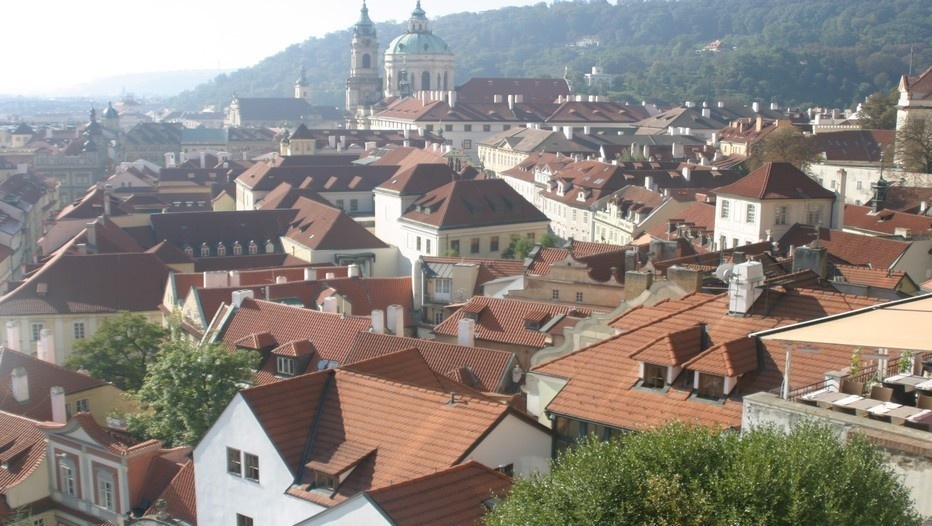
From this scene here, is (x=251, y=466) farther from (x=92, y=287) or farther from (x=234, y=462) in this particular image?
(x=92, y=287)

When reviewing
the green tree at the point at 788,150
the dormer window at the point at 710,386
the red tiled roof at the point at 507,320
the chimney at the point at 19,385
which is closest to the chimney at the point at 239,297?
the red tiled roof at the point at 507,320

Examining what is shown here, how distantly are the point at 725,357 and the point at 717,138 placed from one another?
315 ft

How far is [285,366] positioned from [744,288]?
1784 centimetres

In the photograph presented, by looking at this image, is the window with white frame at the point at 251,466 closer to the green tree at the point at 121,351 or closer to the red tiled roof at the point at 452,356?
the red tiled roof at the point at 452,356

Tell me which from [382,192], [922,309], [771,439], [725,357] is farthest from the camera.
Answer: [382,192]

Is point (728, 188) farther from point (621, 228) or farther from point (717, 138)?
point (717, 138)

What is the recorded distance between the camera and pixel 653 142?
11294 centimetres

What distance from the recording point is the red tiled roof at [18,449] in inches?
1137

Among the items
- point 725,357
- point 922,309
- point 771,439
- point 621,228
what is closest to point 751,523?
point 771,439

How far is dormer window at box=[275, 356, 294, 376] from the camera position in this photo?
114 ft

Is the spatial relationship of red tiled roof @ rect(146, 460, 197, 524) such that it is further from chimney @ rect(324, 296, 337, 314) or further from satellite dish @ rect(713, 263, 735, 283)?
chimney @ rect(324, 296, 337, 314)

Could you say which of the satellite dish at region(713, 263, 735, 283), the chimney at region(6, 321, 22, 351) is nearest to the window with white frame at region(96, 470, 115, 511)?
the satellite dish at region(713, 263, 735, 283)

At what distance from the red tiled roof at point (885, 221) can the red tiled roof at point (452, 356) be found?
885 inches

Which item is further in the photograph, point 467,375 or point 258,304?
point 258,304
